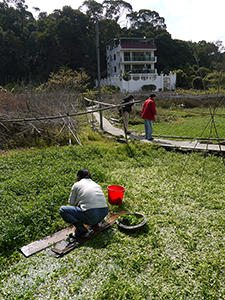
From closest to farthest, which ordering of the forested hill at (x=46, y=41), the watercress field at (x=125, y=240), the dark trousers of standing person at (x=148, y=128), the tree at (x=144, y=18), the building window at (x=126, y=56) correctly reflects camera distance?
1. the watercress field at (x=125, y=240)
2. the dark trousers of standing person at (x=148, y=128)
3. the forested hill at (x=46, y=41)
4. the building window at (x=126, y=56)
5. the tree at (x=144, y=18)

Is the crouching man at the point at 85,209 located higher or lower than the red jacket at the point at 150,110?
lower

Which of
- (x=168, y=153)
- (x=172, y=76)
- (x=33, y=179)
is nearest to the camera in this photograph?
(x=33, y=179)

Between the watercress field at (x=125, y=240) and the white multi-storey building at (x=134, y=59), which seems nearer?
the watercress field at (x=125, y=240)

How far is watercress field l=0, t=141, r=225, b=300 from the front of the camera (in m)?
2.74

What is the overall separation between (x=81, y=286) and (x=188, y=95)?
23259mm

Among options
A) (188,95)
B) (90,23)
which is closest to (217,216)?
(188,95)

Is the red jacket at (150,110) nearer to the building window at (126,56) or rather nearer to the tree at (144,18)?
the building window at (126,56)

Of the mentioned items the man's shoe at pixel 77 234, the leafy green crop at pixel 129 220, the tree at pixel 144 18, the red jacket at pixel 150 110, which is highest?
the tree at pixel 144 18

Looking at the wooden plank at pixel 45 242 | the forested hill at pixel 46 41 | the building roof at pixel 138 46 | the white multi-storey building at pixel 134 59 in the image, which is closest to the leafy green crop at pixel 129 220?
the wooden plank at pixel 45 242

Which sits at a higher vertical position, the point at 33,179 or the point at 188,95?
the point at 188,95

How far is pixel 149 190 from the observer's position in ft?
17.5

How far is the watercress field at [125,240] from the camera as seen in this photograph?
2736 mm

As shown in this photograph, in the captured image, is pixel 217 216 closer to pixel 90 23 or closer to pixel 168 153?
pixel 168 153

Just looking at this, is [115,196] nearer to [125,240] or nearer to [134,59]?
[125,240]
